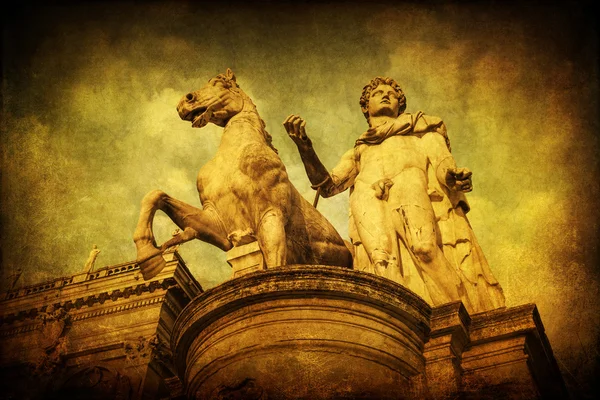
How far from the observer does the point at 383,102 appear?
9102mm

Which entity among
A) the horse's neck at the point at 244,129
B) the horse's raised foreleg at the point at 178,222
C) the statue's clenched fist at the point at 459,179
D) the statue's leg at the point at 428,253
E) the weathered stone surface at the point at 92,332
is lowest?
the statue's leg at the point at 428,253

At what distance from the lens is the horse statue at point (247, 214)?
23.7 feet

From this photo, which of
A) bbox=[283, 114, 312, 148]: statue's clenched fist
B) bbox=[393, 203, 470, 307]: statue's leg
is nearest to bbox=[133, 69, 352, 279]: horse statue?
bbox=[283, 114, 312, 148]: statue's clenched fist

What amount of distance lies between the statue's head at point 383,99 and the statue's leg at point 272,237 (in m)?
2.54

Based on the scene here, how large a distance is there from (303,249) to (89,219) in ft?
35.4

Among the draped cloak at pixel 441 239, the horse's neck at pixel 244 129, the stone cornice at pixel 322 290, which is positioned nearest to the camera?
the stone cornice at pixel 322 290

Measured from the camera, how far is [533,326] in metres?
6.05

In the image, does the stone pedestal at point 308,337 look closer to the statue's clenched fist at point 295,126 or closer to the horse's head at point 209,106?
the statue's clenched fist at point 295,126

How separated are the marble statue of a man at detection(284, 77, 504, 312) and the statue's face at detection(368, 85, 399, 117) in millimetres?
13

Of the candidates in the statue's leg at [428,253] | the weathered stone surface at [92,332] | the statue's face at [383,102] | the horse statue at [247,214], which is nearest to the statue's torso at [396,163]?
the statue's leg at [428,253]

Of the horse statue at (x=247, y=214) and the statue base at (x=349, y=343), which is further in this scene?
the horse statue at (x=247, y=214)

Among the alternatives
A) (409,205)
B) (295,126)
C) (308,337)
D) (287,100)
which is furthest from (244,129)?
(287,100)

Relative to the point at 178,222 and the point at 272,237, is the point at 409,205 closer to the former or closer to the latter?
the point at 272,237

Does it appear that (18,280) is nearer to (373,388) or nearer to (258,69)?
(258,69)
